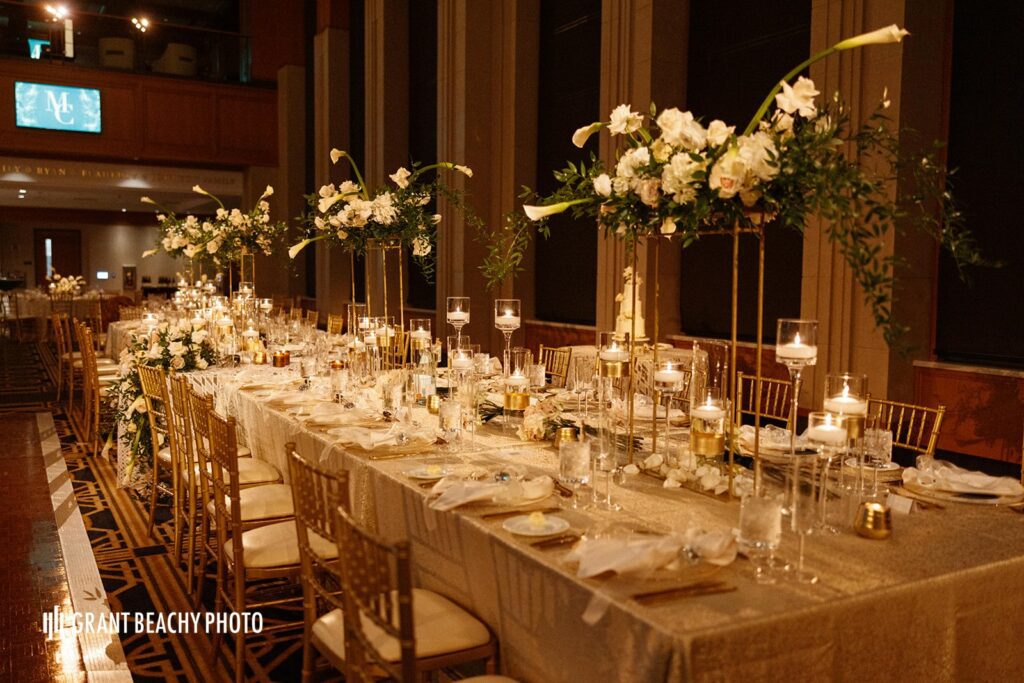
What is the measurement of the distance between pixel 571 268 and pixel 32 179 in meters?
9.12

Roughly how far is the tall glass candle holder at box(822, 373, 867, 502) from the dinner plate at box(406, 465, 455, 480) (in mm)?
1144

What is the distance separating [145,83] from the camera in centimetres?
1313

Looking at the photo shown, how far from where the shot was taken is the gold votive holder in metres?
2.04

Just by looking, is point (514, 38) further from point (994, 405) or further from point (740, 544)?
point (740, 544)

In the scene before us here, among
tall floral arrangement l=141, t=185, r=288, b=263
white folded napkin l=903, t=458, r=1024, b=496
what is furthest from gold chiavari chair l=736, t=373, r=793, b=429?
tall floral arrangement l=141, t=185, r=288, b=263

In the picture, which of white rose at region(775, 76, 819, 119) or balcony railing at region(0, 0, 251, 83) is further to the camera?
balcony railing at region(0, 0, 251, 83)

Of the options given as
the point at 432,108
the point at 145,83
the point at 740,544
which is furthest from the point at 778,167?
the point at 145,83

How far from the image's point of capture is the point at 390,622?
1783 millimetres

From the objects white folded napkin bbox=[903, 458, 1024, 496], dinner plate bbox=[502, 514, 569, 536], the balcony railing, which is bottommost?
dinner plate bbox=[502, 514, 569, 536]

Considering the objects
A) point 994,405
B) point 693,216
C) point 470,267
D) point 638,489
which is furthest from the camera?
point 470,267

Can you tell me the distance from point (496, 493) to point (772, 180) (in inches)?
43.0

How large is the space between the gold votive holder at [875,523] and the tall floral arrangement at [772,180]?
0.44 meters

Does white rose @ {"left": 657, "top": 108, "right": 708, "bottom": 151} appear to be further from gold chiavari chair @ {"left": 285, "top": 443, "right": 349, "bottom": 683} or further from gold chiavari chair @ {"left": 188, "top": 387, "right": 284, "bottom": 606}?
gold chiavari chair @ {"left": 188, "top": 387, "right": 284, "bottom": 606}

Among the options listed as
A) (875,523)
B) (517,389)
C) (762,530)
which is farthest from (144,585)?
(875,523)
